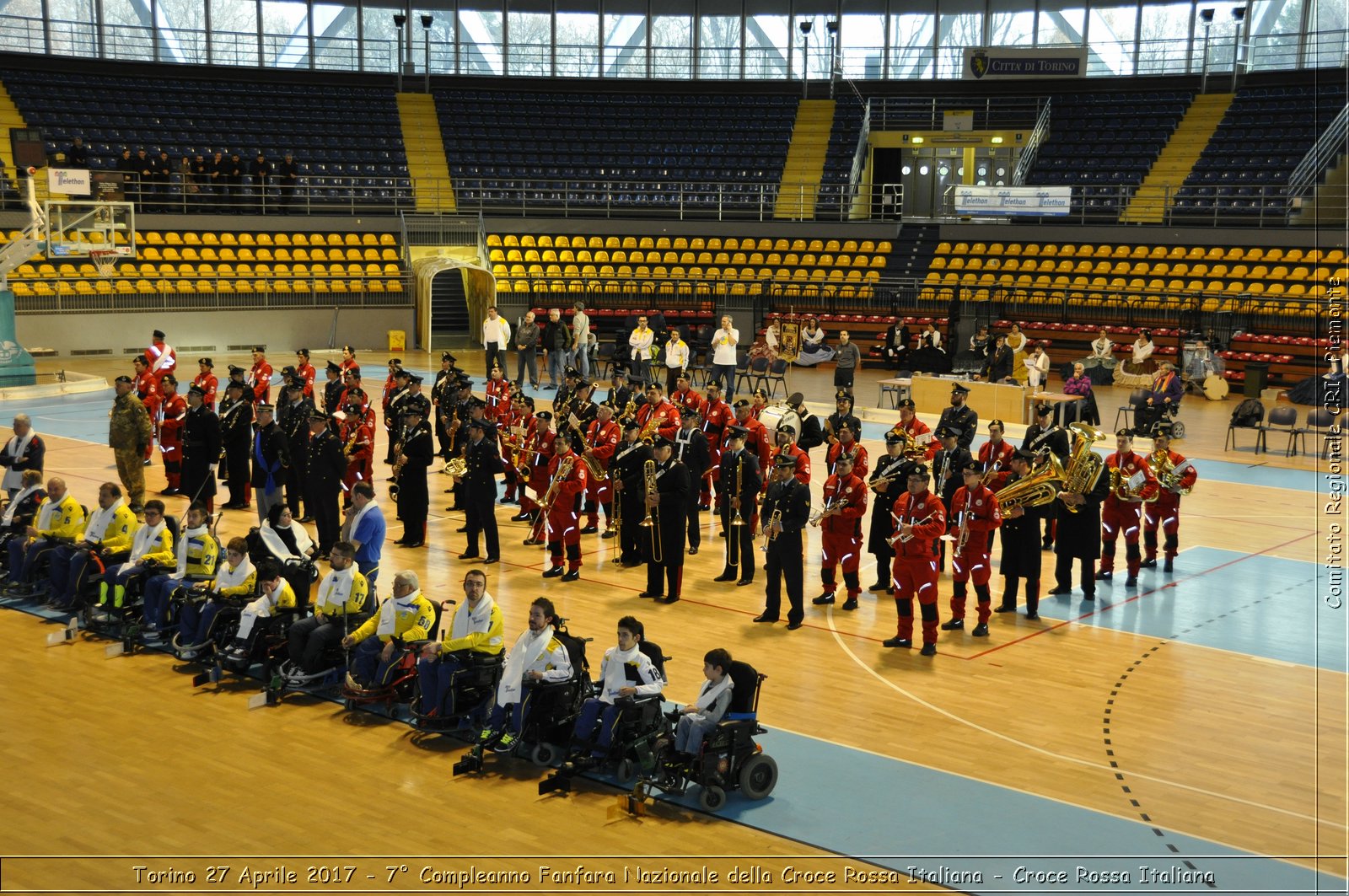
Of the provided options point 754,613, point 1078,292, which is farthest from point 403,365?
point 754,613

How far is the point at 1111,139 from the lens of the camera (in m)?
38.6

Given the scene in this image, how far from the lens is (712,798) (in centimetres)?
912

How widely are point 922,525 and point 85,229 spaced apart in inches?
927

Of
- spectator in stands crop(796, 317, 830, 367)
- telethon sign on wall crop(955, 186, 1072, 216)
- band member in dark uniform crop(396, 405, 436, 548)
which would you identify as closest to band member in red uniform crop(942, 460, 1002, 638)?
band member in dark uniform crop(396, 405, 436, 548)

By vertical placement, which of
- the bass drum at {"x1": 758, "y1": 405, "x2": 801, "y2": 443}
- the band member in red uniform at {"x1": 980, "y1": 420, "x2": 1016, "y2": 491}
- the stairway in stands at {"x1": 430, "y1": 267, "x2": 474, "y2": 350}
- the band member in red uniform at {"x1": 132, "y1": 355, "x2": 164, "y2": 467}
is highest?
the stairway in stands at {"x1": 430, "y1": 267, "x2": 474, "y2": 350}

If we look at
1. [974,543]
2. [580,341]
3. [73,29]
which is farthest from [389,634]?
[73,29]

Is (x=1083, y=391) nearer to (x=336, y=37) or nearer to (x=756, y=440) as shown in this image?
(x=756, y=440)

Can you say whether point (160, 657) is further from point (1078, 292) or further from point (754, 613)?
point (1078, 292)

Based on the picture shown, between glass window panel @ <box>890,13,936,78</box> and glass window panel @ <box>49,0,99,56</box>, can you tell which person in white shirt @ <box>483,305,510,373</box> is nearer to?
glass window panel @ <box>49,0,99,56</box>

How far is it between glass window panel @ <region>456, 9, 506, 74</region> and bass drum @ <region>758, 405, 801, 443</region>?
26117mm

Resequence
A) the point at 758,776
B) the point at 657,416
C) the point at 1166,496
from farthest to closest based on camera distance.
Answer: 1. the point at 657,416
2. the point at 1166,496
3. the point at 758,776

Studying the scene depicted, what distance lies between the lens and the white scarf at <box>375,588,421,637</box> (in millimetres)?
10824

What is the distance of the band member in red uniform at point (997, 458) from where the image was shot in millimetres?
14117

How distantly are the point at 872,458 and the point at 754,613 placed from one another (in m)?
8.72
